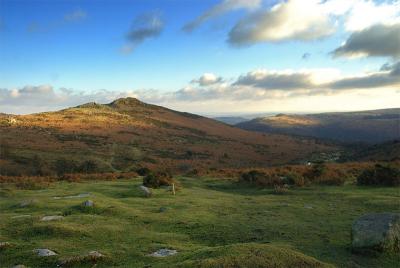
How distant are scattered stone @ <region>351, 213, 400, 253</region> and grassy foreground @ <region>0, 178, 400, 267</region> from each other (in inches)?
16.0

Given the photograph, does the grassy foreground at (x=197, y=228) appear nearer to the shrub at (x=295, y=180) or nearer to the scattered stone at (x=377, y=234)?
the scattered stone at (x=377, y=234)

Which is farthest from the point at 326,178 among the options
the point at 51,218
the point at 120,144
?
the point at 120,144

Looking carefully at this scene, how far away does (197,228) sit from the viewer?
55.7 feet

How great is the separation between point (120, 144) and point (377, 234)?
224 ft

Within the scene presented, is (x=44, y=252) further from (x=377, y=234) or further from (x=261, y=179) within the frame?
(x=261, y=179)

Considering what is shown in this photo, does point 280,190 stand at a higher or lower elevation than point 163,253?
lower

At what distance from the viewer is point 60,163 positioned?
165 ft

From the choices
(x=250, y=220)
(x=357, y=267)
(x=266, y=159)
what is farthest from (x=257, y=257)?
(x=266, y=159)

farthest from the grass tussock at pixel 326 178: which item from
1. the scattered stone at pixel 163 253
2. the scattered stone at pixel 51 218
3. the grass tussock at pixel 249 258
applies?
the grass tussock at pixel 249 258

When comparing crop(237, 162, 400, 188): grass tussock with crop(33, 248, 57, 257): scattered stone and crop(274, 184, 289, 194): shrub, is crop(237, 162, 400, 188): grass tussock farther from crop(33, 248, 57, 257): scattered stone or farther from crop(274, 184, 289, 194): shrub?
crop(33, 248, 57, 257): scattered stone

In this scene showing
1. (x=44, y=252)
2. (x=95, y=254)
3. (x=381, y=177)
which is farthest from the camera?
(x=381, y=177)

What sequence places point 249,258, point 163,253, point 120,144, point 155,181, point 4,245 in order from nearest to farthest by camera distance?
point 249,258
point 163,253
point 4,245
point 155,181
point 120,144

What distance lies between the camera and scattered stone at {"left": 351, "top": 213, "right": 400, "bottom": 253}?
1307 centimetres

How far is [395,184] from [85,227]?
884 inches
